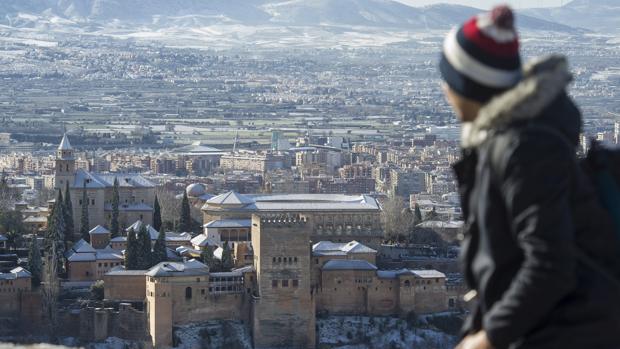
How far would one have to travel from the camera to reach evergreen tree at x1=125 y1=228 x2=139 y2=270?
32.7m

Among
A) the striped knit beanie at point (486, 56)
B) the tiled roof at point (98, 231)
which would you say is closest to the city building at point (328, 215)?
the tiled roof at point (98, 231)

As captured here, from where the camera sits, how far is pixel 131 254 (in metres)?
32.8

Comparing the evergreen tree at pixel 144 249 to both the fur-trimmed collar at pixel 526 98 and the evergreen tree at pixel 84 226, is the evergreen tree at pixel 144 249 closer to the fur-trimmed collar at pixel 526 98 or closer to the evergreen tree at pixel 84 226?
the evergreen tree at pixel 84 226

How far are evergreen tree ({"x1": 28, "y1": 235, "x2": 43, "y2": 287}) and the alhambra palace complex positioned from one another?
271mm

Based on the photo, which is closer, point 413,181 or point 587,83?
point 413,181

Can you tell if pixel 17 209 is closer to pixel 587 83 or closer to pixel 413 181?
pixel 413 181

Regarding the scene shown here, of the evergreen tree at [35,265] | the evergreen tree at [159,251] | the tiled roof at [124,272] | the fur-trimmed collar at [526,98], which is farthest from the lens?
the evergreen tree at [159,251]

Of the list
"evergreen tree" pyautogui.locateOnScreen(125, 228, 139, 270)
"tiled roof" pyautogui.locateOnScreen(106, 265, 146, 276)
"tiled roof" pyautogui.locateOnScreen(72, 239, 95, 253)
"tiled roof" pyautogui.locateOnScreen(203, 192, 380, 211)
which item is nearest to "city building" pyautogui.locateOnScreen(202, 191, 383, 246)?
"tiled roof" pyautogui.locateOnScreen(203, 192, 380, 211)

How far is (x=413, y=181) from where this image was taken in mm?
66000

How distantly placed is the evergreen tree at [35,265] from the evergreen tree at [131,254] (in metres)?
1.43

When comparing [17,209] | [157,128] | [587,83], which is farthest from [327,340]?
[587,83]

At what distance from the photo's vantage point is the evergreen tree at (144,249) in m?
32.9

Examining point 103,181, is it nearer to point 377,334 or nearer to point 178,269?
point 178,269

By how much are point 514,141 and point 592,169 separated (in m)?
0.26
